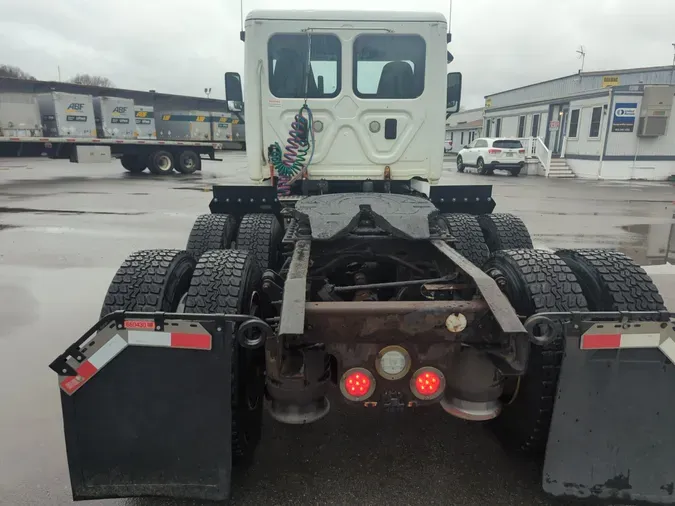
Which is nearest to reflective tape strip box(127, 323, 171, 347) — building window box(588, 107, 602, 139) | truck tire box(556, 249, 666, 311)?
truck tire box(556, 249, 666, 311)

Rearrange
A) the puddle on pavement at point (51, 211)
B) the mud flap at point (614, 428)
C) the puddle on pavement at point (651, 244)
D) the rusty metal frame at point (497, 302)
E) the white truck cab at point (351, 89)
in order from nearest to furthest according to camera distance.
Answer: the rusty metal frame at point (497, 302) → the mud flap at point (614, 428) → the white truck cab at point (351, 89) → the puddle on pavement at point (651, 244) → the puddle on pavement at point (51, 211)

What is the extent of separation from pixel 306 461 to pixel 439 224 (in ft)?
6.35

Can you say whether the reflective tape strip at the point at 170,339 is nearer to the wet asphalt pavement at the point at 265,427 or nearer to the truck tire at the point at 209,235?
the wet asphalt pavement at the point at 265,427

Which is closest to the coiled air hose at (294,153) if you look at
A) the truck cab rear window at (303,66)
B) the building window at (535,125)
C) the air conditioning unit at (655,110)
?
the truck cab rear window at (303,66)

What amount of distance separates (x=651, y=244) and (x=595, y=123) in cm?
1789

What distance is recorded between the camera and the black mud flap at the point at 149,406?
6.80 feet

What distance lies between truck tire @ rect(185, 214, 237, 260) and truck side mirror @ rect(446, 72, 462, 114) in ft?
8.95

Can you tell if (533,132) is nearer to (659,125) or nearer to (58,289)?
(659,125)

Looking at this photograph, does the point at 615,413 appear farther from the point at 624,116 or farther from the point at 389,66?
the point at 624,116

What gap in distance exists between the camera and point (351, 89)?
16.4ft

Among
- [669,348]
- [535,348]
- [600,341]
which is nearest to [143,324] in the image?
[535,348]

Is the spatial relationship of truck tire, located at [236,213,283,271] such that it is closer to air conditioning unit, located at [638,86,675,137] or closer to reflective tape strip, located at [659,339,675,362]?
reflective tape strip, located at [659,339,675,362]

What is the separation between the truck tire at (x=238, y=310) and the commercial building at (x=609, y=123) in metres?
24.6

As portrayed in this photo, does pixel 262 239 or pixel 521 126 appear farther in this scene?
pixel 521 126
